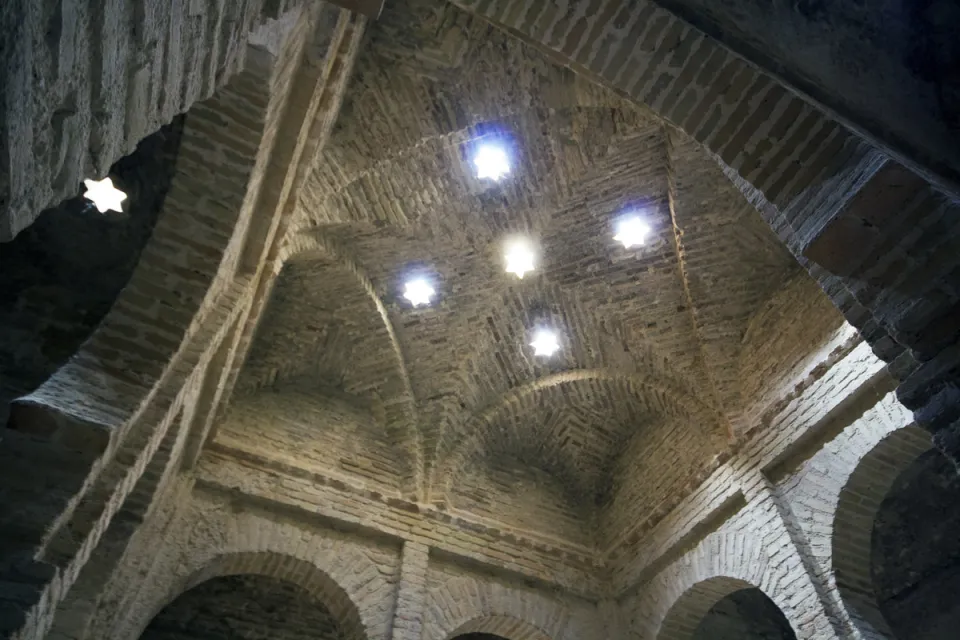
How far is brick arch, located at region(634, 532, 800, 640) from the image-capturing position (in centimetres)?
615

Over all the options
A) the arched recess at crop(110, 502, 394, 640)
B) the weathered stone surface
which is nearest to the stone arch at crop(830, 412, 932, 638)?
the weathered stone surface

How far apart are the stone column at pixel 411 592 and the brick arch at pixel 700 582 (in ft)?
8.09

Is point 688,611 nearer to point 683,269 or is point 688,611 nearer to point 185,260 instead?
point 683,269

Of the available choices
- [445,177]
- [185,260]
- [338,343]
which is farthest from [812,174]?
[338,343]

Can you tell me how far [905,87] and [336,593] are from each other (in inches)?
239

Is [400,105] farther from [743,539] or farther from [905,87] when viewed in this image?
[743,539]

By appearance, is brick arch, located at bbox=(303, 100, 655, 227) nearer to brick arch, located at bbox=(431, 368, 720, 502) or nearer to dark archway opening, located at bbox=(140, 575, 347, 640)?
brick arch, located at bbox=(431, 368, 720, 502)

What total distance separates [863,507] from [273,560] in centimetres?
529

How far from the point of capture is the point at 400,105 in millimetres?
6840

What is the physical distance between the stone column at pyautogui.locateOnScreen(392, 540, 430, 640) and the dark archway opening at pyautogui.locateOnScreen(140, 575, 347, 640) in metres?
1.21

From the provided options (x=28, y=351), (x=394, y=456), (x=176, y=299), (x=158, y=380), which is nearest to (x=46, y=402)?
(x=158, y=380)

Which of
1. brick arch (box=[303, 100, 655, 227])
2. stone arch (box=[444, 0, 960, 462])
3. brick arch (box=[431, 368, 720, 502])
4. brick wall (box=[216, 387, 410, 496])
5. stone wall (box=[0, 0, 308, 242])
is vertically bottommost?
stone wall (box=[0, 0, 308, 242])

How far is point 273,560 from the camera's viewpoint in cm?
648

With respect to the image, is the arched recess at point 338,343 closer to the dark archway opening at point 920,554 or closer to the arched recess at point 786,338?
the arched recess at point 786,338
